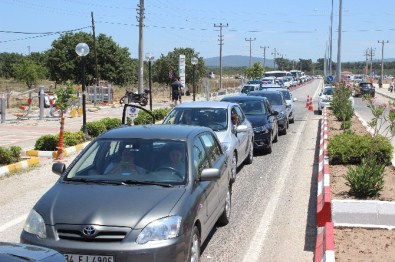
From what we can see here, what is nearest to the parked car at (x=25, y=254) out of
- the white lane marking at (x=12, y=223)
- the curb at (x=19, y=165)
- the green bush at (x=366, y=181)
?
the white lane marking at (x=12, y=223)

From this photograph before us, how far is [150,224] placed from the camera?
494cm

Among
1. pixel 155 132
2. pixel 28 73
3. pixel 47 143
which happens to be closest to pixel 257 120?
pixel 47 143

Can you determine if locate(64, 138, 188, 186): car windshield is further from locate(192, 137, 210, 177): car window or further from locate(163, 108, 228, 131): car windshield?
locate(163, 108, 228, 131): car windshield

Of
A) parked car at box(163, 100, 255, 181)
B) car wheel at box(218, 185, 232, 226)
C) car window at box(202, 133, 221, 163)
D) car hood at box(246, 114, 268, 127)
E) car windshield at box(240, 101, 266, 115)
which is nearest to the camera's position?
car window at box(202, 133, 221, 163)

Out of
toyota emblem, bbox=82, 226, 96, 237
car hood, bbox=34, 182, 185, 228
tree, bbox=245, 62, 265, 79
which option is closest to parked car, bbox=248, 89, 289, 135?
car hood, bbox=34, 182, 185, 228

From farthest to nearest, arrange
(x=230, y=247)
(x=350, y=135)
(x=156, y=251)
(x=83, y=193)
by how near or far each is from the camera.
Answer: (x=350, y=135), (x=230, y=247), (x=83, y=193), (x=156, y=251)

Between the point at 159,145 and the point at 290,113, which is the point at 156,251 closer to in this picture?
the point at 159,145

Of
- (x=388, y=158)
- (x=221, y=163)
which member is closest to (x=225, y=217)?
(x=221, y=163)

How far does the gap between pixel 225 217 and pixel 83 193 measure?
8.91 feet

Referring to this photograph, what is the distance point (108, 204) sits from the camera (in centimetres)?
516

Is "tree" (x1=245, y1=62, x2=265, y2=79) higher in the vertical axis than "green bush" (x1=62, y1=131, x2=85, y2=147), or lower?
higher

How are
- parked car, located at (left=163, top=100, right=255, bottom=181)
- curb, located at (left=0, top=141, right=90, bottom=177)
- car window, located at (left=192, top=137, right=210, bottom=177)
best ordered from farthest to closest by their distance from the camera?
1. curb, located at (left=0, top=141, right=90, bottom=177)
2. parked car, located at (left=163, top=100, right=255, bottom=181)
3. car window, located at (left=192, top=137, right=210, bottom=177)

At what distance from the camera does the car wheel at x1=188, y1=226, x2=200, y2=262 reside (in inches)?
211

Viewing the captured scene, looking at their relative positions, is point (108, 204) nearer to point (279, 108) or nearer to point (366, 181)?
point (366, 181)
